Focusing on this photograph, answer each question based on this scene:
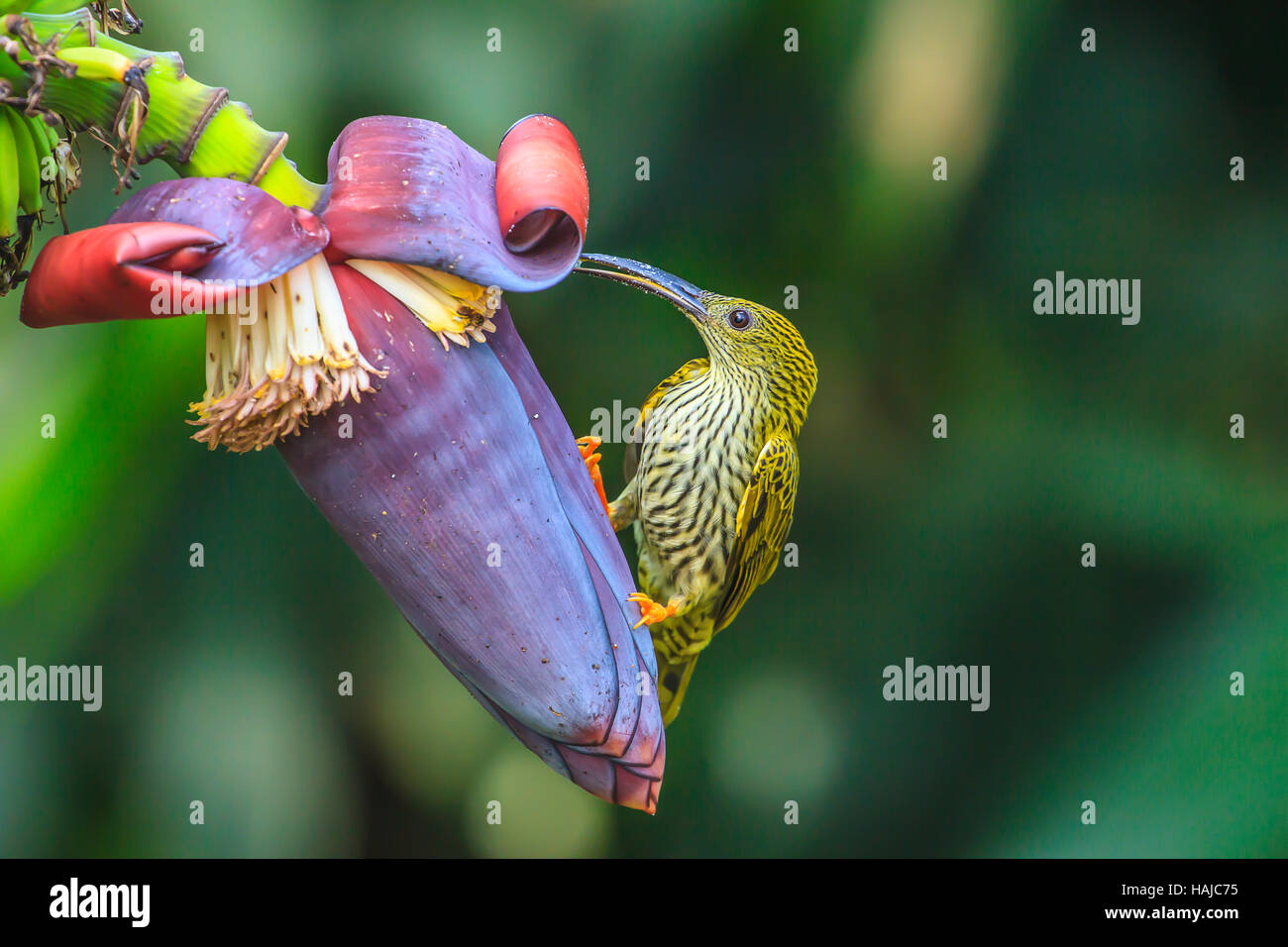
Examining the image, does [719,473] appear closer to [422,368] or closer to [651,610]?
[651,610]

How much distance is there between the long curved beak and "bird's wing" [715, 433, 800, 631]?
0.37 feet

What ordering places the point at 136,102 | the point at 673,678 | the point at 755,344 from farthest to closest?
the point at 673,678 → the point at 755,344 → the point at 136,102

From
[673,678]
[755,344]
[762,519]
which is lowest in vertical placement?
[673,678]

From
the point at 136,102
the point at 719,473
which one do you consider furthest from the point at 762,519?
the point at 136,102

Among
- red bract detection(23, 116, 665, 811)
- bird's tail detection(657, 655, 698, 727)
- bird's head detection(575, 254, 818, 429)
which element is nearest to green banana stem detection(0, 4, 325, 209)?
red bract detection(23, 116, 665, 811)

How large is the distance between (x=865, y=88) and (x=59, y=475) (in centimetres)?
85

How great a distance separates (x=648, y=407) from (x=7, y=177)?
447mm

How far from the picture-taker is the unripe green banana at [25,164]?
0.47 m

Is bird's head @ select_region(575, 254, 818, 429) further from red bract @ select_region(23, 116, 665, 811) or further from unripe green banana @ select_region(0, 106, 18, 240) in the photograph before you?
unripe green banana @ select_region(0, 106, 18, 240)

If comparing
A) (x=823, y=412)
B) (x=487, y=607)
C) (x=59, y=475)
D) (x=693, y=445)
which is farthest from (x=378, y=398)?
(x=823, y=412)

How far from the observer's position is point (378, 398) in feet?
1.59

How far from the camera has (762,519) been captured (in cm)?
74

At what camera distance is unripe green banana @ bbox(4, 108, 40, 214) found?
0.47 meters

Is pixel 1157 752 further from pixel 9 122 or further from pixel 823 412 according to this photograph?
pixel 9 122
